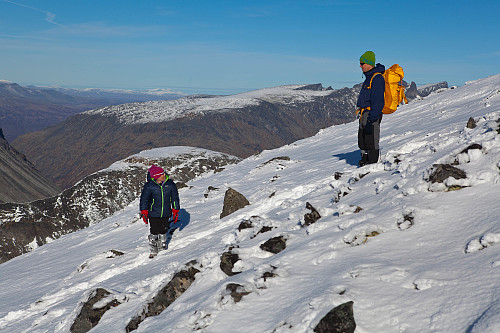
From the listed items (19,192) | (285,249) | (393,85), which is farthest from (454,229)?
(19,192)

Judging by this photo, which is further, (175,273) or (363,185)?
(363,185)

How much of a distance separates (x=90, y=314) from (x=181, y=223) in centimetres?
716

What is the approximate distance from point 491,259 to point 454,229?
1095 millimetres

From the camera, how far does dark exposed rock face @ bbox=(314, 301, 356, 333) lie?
4.31 metres

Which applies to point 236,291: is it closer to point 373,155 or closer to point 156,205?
point 156,205

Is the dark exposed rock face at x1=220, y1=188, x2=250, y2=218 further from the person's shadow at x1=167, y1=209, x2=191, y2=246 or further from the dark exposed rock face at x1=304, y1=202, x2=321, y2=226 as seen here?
the dark exposed rock face at x1=304, y1=202, x2=321, y2=226

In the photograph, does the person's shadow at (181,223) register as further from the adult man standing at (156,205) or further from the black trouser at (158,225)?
the black trouser at (158,225)

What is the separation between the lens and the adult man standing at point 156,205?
1132cm

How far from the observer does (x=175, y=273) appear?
7.48 m

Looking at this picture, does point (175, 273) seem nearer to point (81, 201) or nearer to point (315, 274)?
point (315, 274)

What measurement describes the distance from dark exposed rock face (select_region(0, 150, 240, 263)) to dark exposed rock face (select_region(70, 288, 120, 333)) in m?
A: 118

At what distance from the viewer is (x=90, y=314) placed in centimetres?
757

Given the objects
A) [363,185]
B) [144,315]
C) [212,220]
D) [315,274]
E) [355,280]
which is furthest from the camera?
[212,220]

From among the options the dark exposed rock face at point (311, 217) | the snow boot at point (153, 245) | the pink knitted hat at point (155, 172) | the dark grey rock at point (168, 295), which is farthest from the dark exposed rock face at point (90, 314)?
the dark exposed rock face at point (311, 217)
